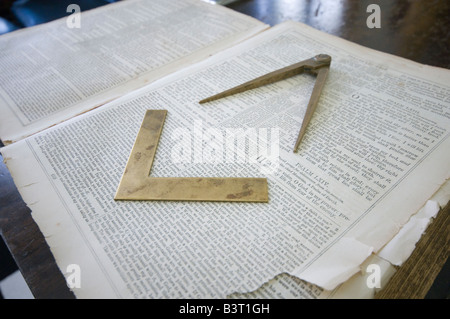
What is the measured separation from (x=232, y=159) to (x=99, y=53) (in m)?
0.64

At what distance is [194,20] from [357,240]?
91 cm

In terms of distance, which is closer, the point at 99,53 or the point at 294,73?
the point at 294,73

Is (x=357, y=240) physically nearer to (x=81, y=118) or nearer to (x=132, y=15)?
(x=81, y=118)

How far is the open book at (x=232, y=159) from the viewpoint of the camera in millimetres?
408

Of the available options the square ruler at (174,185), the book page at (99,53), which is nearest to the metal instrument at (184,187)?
the square ruler at (174,185)

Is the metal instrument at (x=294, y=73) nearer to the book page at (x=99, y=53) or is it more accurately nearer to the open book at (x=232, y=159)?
the open book at (x=232, y=159)

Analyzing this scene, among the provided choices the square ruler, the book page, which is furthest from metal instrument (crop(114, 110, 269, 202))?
the book page

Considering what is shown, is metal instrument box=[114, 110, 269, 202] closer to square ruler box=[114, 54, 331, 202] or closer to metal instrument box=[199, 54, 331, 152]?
square ruler box=[114, 54, 331, 202]

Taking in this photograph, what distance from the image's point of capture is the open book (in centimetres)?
41

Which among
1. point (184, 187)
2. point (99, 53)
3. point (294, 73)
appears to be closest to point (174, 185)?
point (184, 187)

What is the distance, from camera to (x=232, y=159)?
552 millimetres

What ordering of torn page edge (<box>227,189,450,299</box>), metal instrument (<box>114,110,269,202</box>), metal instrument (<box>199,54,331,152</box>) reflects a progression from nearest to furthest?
torn page edge (<box>227,189,450,299</box>) → metal instrument (<box>114,110,269,202</box>) → metal instrument (<box>199,54,331,152</box>)

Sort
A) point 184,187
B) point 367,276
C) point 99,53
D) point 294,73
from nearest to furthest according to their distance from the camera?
point 367,276
point 184,187
point 294,73
point 99,53

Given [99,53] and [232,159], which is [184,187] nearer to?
[232,159]
